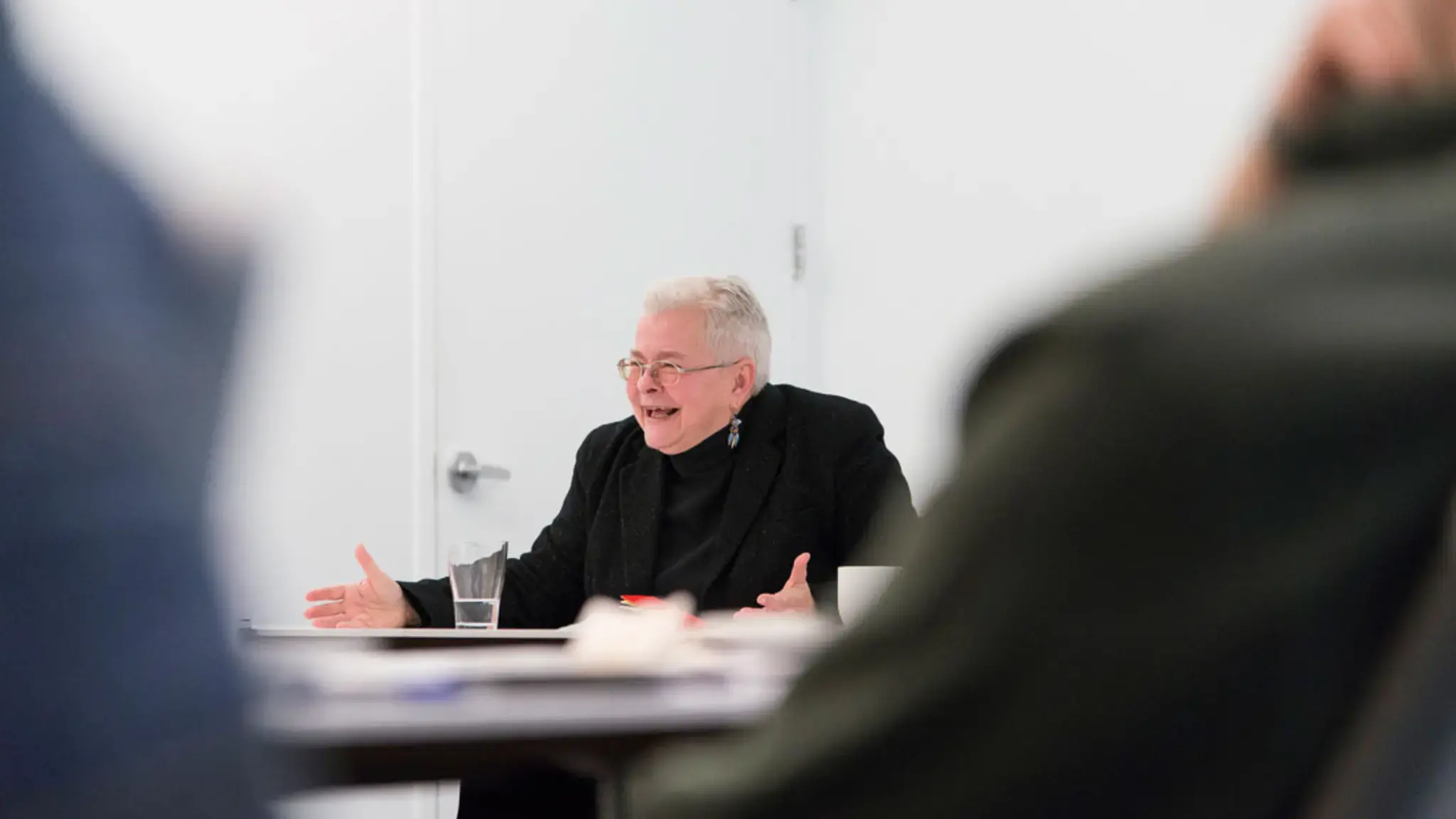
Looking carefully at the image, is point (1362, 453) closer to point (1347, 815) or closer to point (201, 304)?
point (1347, 815)

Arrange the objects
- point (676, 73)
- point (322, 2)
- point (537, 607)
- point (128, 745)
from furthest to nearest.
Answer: point (676, 73) < point (322, 2) < point (537, 607) < point (128, 745)

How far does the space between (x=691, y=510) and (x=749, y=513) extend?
0.46 feet

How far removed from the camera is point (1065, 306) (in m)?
0.32

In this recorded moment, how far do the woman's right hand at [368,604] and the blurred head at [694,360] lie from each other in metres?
0.66

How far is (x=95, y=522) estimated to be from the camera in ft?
0.87

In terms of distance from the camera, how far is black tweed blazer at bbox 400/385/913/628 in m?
2.52

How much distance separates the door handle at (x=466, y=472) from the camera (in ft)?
10.8

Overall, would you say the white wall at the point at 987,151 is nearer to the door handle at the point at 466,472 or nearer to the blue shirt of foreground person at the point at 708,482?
the blue shirt of foreground person at the point at 708,482

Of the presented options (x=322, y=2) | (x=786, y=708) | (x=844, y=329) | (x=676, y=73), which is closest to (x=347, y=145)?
(x=322, y=2)

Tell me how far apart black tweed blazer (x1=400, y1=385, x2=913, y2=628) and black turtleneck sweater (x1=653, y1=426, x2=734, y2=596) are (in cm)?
2

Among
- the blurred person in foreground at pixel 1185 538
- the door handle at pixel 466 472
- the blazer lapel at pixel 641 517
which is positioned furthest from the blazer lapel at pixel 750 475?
the blurred person in foreground at pixel 1185 538

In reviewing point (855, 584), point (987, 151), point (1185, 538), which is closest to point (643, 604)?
point (855, 584)

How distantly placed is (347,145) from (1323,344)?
3091 millimetres

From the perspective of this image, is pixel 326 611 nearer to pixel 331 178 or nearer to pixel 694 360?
pixel 694 360
